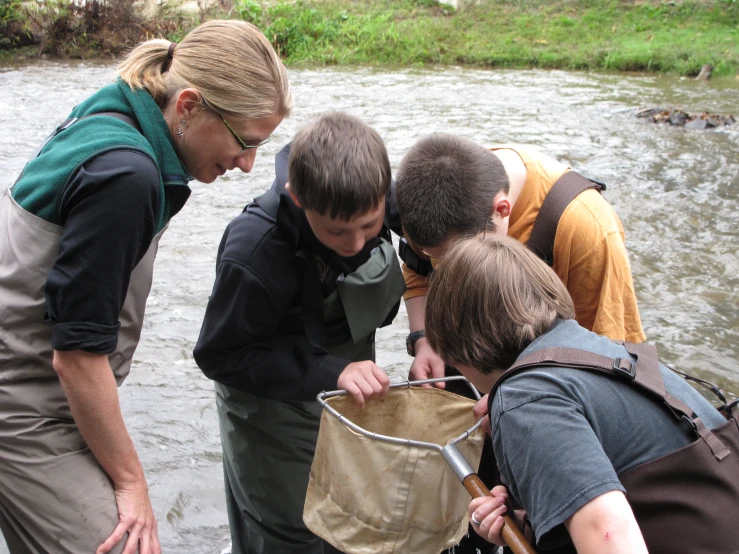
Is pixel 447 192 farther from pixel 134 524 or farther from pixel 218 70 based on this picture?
pixel 134 524

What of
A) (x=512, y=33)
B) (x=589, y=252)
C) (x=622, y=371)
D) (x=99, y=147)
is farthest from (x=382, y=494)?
(x=512, y=33)

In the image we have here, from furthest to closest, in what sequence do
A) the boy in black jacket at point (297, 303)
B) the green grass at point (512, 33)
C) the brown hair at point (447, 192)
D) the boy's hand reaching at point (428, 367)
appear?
the green grass at point (512, 33), the boy's hand reaching at point (428, 367), the brown hair at point (447, 192), the boy in black jacket at point (297, 303)

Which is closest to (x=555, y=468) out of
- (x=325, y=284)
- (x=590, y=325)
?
(x=325, y=284)

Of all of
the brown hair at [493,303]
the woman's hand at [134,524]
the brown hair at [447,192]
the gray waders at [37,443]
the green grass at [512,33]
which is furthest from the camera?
the green grass at [512,33]

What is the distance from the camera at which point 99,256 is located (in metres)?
1.85

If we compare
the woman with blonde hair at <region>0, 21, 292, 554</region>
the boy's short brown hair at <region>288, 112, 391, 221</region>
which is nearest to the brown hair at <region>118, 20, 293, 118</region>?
the woman with blonde hair at <region>0, 21, 292, 554</region>

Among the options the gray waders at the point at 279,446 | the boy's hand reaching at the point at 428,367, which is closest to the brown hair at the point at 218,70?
the gray waders at the point at 279,446

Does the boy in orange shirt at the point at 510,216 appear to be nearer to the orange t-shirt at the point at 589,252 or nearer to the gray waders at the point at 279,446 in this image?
the orange t-shirt at the point at 589,252

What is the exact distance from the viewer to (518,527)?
184 cm

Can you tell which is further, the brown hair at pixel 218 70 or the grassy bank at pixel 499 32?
the grassy bank at pixel 499 32

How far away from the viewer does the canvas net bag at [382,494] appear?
6.68 feet

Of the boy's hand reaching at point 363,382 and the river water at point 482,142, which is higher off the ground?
the boy's hand reaching at point 363,382

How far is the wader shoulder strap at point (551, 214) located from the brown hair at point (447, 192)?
0.52 feet

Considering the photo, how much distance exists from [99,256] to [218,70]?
629mm
